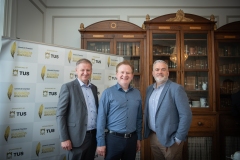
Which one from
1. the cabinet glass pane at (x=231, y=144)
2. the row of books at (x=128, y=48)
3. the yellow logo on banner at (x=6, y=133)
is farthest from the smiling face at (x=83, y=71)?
the cabinet glass pane at (x=231, y=144)

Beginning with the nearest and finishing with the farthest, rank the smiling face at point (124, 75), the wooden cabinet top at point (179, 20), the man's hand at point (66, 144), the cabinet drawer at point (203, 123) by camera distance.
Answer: the man's hand at point (66, 144) → the smiling face at point (124, 75) → the cabinet drawer at point (203, 123) → the wooden cabinet top at point (179, 20)

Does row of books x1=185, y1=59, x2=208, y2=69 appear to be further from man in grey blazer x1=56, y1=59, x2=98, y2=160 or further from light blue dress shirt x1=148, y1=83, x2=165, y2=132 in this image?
man in grey blazer x1=56, y1=59, x2=98, y2=160

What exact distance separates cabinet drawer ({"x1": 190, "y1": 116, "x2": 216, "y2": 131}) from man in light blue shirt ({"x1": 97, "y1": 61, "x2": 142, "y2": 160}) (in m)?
1.48

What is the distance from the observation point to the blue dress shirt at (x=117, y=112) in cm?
154

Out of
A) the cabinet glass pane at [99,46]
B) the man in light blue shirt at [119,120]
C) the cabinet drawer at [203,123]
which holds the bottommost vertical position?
the cabinet drawer at [203,123]

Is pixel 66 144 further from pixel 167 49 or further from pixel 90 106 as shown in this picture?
pixel 167 49

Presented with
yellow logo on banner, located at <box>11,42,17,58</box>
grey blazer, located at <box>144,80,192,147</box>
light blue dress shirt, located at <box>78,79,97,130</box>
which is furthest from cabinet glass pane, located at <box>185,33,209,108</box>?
yellow logo on banner, located at <box>11,42,17,58</box>

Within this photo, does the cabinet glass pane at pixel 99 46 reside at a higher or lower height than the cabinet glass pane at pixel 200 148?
higher

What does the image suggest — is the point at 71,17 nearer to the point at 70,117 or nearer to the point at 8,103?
the point at 8,103

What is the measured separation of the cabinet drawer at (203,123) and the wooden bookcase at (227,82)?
0.62 feet

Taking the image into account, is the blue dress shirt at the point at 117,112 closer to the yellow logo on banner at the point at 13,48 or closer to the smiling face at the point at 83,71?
the smiling face at the point at 83,71

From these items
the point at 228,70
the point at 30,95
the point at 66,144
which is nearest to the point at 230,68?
the point at 228,70

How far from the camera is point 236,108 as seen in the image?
2.72 m

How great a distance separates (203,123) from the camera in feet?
9.02
